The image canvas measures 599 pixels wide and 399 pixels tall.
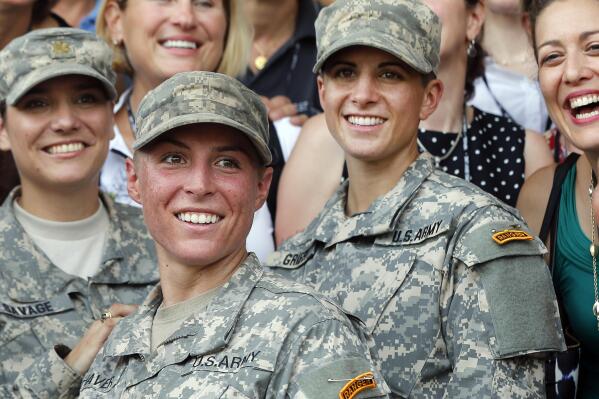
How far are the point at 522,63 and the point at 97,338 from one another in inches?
121

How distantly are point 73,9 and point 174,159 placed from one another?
4147mm

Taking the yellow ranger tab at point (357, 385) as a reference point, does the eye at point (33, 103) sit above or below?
above

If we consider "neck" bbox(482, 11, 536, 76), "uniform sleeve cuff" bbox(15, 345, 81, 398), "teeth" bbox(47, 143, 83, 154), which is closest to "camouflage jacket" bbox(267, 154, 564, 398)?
"uniform sleeve cuff" bbox(15, 345, 81, 398)

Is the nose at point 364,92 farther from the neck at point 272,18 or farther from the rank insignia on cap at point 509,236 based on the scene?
the neck at point 272,18

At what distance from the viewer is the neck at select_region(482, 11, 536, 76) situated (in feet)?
19.9

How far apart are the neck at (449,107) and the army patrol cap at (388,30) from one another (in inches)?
33.3

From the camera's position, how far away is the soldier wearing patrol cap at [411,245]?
3.48m

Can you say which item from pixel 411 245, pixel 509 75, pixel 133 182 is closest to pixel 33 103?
pixel 133 182

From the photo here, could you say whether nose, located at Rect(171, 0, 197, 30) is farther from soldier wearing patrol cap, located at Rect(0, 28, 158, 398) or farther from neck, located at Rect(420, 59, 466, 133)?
neck, located at Rect(420, 59, 466, 133)

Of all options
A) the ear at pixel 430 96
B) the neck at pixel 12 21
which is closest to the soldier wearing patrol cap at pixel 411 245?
the ear at pixel 430 96

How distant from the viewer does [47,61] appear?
14.1ft

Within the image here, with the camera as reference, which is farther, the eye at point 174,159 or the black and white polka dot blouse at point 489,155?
the black and white polka dot blouse at point 489,155

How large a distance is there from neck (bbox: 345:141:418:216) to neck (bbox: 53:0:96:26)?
11.7 ft

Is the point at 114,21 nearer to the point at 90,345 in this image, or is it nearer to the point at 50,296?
the point at 50,296
